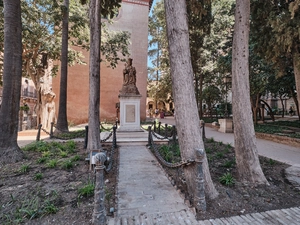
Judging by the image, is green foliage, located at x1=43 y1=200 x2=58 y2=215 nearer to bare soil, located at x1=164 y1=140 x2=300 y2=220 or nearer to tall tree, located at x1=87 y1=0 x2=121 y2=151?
bare soil, located at x1=164 y1=140 x2=300 y2=220

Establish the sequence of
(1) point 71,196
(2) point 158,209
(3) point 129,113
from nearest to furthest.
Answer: (2) point 158,209, (1) point 71,196, (3) point 129,113

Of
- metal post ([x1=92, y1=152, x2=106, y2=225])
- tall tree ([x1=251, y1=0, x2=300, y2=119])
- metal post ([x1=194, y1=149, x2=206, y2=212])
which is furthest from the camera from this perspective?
tall tree ([x1=251, y1=0, x2=300, y2=119])

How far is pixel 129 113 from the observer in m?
9.97

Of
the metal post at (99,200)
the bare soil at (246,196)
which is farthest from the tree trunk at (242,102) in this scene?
the metal post at (99,200)

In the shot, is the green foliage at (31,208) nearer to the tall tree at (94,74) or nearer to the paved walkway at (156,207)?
the paved walkway at (156,207)

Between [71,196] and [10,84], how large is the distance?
4.13 metres

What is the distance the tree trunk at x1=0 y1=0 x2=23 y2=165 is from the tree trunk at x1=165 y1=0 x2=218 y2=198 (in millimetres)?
4867

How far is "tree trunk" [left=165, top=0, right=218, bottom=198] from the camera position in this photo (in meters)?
3.16

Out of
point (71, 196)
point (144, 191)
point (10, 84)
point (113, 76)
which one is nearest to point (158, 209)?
point (144, 191)

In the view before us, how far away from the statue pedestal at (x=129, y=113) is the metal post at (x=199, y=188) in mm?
7202

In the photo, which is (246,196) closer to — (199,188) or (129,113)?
(199,188)

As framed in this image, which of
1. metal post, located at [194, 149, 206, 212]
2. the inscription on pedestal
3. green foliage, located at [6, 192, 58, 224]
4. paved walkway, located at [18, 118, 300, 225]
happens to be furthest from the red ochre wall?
metal post, located at [194, 149, 206, 212]

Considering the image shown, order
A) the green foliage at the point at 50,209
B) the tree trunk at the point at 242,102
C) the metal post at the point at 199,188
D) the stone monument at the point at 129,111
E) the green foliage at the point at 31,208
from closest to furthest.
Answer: the green foliage at the point at 31,208
the green foliage at the point at 50,209
the metal post at the point at 199,188
the tree trunk at the point at 242,102
the stone monument at the point at 129,111

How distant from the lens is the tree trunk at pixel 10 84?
5145mm
